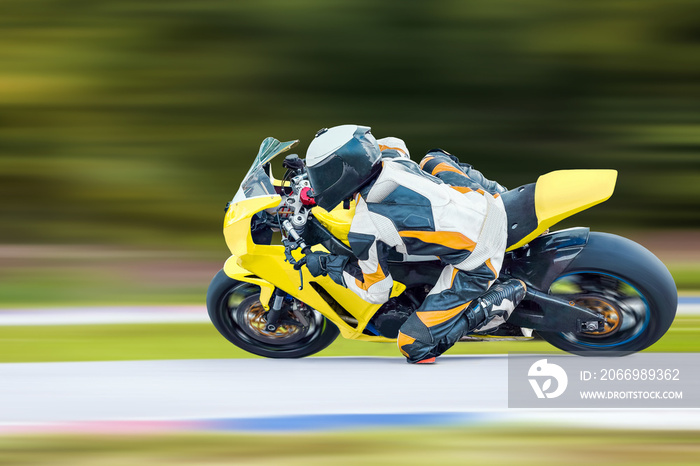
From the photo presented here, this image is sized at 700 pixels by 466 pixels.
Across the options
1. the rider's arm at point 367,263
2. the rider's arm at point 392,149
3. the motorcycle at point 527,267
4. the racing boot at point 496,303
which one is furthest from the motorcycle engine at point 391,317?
the rider's arm at point 392,149

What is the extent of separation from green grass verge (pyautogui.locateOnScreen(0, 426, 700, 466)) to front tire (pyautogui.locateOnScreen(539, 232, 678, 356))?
80cm

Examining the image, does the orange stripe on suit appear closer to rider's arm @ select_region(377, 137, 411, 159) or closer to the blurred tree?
rider's arm @ select_region(377, 137, 411, 159)

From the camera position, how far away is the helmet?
3426 millimetres

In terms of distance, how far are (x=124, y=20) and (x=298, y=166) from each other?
397 cm

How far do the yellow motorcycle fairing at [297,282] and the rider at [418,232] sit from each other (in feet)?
0.41

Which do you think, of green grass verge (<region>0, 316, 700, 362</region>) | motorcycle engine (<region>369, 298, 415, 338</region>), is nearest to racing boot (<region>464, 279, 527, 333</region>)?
motorcycle engine (<region>369, 298, 415, 338</region>)

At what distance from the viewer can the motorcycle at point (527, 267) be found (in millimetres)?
3662

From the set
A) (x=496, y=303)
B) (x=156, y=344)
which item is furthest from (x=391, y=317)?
(x=156, y=344)

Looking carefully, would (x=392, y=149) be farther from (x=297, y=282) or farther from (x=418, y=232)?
(x=297, y=282)

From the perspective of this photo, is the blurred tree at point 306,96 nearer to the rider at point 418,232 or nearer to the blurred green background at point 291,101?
the blurred green background at point 291,101

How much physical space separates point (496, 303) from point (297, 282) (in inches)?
38.2

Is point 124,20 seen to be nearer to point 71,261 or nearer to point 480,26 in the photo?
point 71,261

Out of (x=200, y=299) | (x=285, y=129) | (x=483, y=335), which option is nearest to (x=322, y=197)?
(x=483, y=335)

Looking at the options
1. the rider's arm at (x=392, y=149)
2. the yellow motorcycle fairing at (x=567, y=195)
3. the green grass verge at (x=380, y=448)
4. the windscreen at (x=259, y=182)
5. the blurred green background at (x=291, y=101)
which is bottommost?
the green grass verge at (x=380, y=448)
